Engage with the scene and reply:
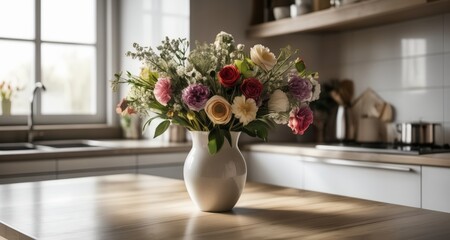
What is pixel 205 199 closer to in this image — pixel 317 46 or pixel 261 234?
pixel 261 234

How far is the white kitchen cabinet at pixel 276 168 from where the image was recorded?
3479 millimetres

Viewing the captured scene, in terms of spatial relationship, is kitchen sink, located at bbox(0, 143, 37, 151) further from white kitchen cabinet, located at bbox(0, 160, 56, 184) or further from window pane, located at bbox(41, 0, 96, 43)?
window pane, located at bbox(41, 0, 96, 43)

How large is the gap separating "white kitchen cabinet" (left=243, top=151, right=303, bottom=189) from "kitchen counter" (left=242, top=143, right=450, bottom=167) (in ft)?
0.13

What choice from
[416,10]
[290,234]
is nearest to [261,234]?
[290,234]

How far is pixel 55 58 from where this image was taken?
4176 millimetres

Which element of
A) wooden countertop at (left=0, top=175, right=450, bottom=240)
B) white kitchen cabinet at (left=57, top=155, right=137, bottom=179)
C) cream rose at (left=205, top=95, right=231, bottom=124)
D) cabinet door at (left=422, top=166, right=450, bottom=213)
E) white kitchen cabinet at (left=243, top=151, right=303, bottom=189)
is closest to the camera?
wooden countertop at (left=0, top=175, right=450, bottom=240)

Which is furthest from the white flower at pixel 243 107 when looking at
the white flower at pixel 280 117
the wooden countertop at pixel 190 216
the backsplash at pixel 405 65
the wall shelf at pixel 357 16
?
the backsplash at pixel 405 65

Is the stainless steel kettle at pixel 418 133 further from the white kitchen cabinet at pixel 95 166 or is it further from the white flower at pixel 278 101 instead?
the white flower at pixel 278 101

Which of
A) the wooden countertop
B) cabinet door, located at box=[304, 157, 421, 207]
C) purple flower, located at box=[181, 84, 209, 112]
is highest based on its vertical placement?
purple flower, located at box=[181, 84, 209, 112]

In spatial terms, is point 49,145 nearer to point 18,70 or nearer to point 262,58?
point 18,70

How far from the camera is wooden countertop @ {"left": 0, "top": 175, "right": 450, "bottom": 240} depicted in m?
1.35

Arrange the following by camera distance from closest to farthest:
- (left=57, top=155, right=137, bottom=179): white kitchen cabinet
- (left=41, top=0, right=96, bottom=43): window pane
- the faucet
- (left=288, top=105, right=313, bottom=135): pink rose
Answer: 1. (left=288, top=105, right=313, bottom=135): pink rose
2. (left=57, top=155, right=137, bottom=179): white kitchen cabinet
3. the faucet
4. (left=41, top=0, right=96, bottom=43): window pane

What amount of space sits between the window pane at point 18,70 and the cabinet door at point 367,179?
6.70 ft

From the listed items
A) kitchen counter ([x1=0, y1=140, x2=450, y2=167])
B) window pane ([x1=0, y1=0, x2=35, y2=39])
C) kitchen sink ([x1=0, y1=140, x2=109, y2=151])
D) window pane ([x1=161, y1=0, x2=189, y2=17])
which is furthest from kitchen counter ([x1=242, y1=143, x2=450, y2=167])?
window pane ([x1=0, y1=0, x2=35, y2=39])
